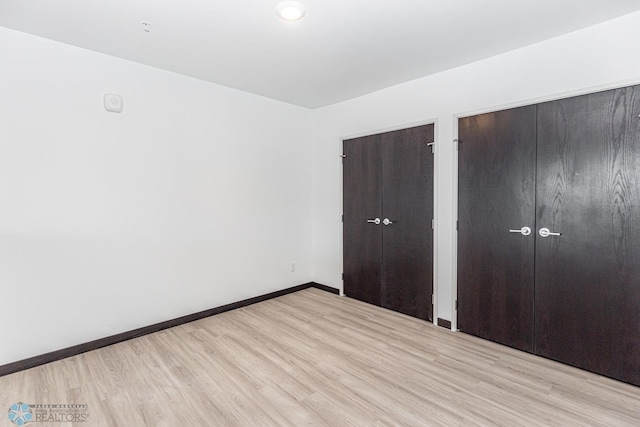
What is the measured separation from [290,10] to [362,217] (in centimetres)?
241

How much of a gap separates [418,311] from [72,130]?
11.9 ft

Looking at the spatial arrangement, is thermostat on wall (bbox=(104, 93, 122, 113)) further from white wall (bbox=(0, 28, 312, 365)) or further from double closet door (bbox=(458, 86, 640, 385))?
double closet door (bbox=(458, 86, 640, 385))

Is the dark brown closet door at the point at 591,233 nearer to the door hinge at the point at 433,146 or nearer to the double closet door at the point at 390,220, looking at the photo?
the door hinge at the point at 433,146

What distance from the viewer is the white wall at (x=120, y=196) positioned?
7.48ft

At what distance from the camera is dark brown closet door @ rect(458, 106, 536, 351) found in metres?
2.53

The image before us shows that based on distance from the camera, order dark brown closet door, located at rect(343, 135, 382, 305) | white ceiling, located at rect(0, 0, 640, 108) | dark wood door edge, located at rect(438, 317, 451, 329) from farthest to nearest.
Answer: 1. dark brown closet door, located at rect(343, 135, 382, 305)
2. dark wood door edge, located at rect(438, 317, 451, 329)
3. white ceiling, located at rect(0, 0, 640, 108)

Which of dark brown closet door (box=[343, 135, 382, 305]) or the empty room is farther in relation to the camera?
dark brown closet door (box=[343, 135, 382, 305])

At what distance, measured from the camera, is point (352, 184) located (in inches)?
154

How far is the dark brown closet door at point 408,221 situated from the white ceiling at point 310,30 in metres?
0.75

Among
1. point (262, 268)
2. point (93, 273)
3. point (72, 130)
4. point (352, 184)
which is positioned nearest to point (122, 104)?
point (72, 130)

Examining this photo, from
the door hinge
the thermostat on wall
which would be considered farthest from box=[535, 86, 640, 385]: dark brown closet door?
the thermostat on wall

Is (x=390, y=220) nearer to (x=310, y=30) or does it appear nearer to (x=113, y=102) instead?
(x=310, y=30)

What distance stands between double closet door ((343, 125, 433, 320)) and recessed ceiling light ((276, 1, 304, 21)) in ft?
5.67

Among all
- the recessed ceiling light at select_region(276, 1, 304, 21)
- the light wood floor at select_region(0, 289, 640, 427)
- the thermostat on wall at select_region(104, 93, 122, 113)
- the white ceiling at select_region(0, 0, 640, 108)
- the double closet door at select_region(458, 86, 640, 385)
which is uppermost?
the white ceiling at select_region(0, 0, 640, 108)
